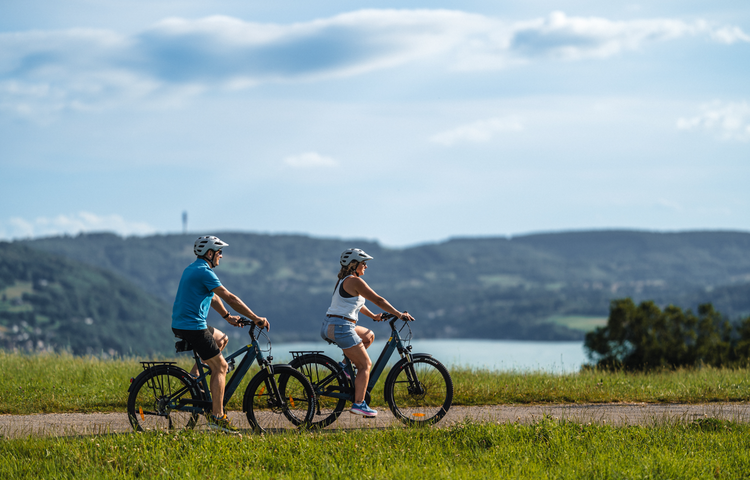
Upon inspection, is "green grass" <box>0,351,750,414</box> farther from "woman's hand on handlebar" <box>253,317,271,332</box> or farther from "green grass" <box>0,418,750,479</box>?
"green grass" <box>0,418,750,479</box>

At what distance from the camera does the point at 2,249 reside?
6757 inches

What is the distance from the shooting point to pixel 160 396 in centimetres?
701

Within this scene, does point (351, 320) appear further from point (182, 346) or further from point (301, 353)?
point (182, 346)

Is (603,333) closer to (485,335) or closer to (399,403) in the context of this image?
(399,403)

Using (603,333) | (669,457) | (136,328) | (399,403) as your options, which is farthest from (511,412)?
(136,328)

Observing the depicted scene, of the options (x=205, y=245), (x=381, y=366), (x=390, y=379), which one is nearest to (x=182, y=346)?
(x=205, y=245)

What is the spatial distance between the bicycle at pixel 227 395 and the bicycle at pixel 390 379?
0.86 feet

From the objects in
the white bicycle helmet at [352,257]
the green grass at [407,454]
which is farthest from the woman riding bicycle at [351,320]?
the green grass at [407,454]

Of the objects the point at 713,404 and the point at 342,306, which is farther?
the point at 713,404

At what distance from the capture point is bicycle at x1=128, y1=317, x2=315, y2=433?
22.9 ft

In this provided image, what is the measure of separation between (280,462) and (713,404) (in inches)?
257

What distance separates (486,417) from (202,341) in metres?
3.66

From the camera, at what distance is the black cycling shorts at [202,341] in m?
6.79

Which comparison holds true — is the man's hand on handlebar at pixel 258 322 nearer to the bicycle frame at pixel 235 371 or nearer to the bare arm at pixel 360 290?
the bicycle frame at pixel 235 371
